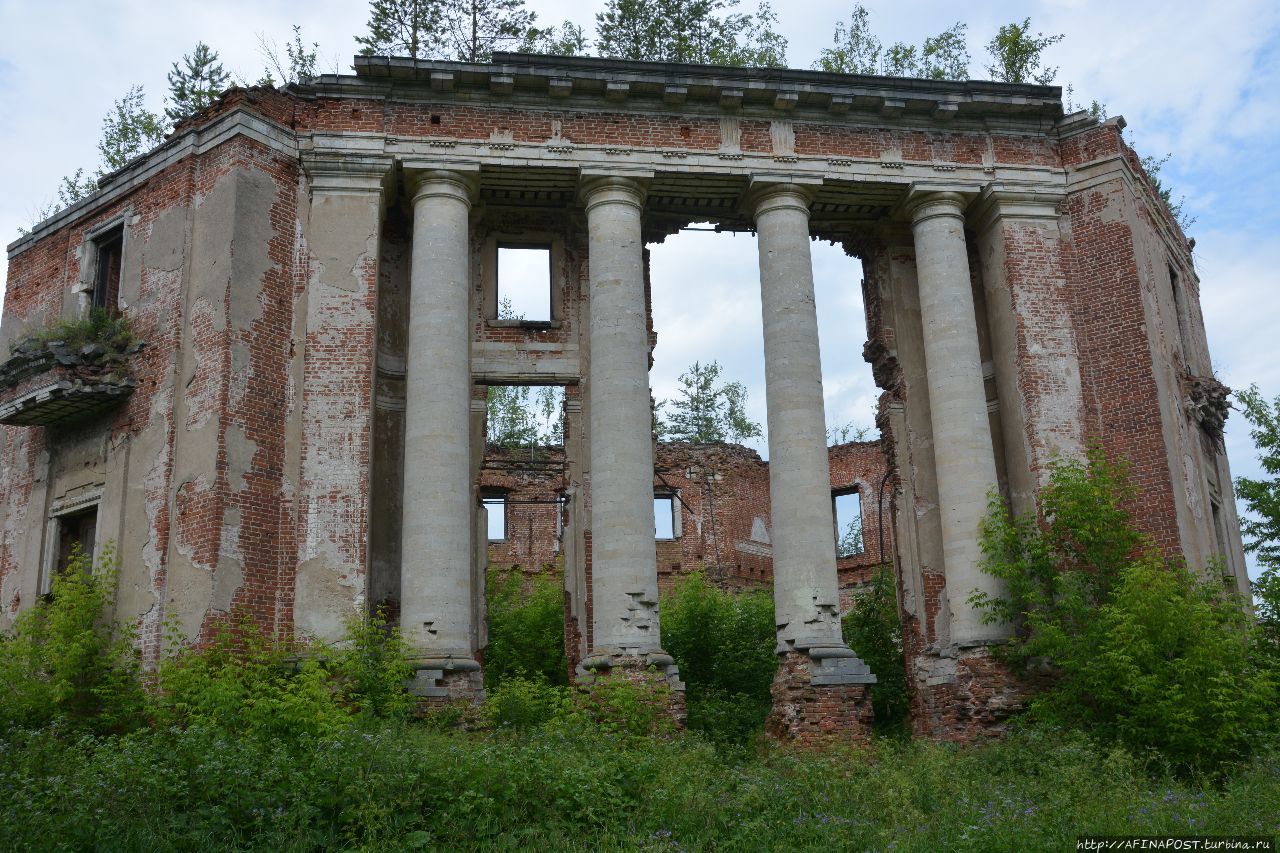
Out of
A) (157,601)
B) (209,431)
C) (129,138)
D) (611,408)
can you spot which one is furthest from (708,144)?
(129,138)

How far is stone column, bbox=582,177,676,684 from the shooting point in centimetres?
1440

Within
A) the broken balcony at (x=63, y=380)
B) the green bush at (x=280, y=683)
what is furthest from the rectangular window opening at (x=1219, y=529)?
the broken balcony at (x=63, y=380)

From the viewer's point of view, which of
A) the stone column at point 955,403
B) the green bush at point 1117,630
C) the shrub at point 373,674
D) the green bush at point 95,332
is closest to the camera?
the green bush at point 1117,630

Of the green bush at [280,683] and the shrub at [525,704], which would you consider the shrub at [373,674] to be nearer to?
the green bush at [280,683]

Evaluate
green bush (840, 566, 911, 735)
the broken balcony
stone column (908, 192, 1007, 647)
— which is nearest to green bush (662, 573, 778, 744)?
green bush (840, 566, 911, 735)

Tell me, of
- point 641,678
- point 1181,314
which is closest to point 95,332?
point 641,678

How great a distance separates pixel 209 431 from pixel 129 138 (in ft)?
51.8

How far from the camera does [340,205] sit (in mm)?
15367

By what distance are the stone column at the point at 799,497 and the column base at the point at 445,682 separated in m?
3.80

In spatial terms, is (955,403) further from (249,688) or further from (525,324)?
(249,688)

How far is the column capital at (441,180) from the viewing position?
51.5 ft

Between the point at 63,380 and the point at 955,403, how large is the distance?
38.3 feet

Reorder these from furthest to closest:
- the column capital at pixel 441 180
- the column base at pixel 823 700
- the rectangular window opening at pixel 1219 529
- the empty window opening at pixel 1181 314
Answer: the empty window opening at pixel 1181 314, the rectangular window opening at pixel 1219 529, the column capital at pixel 441 180, the column base at pixel 823 700

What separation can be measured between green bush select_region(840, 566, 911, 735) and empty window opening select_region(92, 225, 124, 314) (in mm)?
12069
